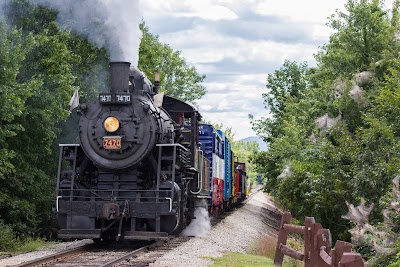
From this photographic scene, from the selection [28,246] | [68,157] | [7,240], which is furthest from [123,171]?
[7,240]

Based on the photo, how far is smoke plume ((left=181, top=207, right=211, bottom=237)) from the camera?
19.0 metres

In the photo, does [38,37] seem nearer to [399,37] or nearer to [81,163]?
Result: [81,163]

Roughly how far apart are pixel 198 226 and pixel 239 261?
6.60 metres

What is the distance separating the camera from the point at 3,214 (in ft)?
59.5

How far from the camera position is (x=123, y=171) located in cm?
1526

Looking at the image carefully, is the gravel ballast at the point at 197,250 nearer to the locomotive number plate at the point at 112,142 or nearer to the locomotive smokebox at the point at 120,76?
the locomotive number plate at the point at 112,142

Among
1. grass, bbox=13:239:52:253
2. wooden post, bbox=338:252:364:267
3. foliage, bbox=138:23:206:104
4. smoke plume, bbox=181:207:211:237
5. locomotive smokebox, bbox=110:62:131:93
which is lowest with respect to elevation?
grass, bbox=13:239:52:253

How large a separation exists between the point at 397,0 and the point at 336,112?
6.06 m

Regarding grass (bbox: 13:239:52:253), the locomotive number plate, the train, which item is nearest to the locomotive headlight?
the train

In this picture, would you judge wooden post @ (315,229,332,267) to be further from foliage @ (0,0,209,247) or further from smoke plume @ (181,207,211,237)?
smoke plume @ (181,207,211,237)

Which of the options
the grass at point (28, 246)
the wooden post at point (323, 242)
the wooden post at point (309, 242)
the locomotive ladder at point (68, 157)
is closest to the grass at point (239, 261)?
the wooden post at point (309, 242)

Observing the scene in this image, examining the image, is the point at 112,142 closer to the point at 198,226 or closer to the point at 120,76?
the point at 120,76

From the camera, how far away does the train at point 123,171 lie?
1448 cm

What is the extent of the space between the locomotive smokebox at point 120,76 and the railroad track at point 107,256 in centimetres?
338
